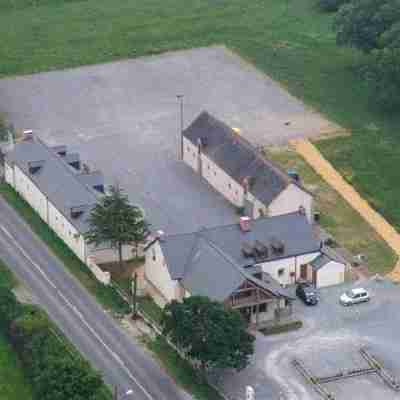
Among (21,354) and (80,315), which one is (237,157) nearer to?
(80,315)

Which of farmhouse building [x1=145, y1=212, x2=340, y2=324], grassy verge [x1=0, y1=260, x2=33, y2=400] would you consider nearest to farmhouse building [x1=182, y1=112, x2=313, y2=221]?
farmhouse building [x1=145, y1=212, x2=340, y2=324]

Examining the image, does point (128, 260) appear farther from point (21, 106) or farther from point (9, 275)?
point (21, 106)

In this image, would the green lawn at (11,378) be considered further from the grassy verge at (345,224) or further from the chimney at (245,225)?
the grassy verge at (345,224)

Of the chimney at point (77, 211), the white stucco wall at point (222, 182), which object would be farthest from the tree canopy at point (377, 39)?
the chimney at point (77, 211)

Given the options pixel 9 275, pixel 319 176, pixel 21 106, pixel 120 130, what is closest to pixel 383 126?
pixel 319 176

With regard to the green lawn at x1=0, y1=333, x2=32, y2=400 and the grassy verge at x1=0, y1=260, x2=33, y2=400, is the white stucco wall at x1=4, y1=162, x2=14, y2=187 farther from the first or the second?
the green lawn at x1=0, y1=333, x2=32, y2=400
